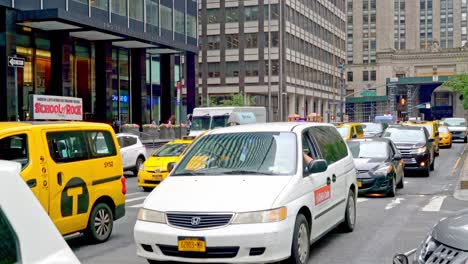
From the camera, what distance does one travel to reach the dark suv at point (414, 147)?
21.2 m

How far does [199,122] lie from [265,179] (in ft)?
86.9

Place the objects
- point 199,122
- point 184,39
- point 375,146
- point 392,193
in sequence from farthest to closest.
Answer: point 184,39, point 199,122, point 375,146, point 392,193

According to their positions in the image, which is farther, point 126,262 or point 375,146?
point 375,146

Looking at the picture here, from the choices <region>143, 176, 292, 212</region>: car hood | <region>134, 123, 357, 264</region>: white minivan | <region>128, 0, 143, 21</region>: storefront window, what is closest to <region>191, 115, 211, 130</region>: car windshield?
<region>128, 0, 143, 21</region>: storefront window

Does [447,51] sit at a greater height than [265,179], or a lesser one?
greater

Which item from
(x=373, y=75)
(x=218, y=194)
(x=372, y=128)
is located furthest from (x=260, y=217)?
(x=373, y=75)

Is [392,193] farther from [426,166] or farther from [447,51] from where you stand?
[447,51]

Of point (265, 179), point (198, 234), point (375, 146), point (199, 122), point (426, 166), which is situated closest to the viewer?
point (198, 234)

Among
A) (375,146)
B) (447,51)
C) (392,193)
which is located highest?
(447,51)

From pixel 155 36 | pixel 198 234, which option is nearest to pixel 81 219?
pixel 198 234

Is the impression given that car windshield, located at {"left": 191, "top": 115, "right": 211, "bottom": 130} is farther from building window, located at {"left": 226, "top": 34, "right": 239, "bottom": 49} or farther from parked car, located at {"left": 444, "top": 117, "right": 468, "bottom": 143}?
building window, located at {"left": 226, "top": 34, "right": 239, "bottom": 49}

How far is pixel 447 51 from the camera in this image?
389ft

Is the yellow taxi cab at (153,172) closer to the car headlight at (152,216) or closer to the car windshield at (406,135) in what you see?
the car windshield at (406,135)

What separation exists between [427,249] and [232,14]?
3159 inches
